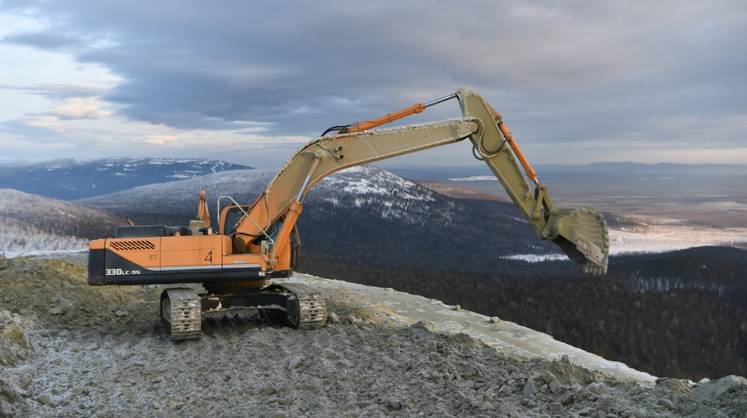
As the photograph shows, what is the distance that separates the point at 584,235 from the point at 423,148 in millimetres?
3548

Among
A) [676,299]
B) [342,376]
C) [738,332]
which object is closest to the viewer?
[342,376]

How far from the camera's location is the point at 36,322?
44.7 ft

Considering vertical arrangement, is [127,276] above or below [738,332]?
above

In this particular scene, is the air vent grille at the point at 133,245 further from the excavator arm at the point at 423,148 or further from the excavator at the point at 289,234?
the excavator arm at the point at 423,148

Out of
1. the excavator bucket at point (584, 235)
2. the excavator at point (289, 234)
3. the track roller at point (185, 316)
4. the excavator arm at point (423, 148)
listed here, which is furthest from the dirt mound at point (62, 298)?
the excavator bucket at point (584, 235)

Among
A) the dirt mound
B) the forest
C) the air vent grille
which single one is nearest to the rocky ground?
the dirt mound

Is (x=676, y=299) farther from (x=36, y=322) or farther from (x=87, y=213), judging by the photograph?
(x=87, y=213)

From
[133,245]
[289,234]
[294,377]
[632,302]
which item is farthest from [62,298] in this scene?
[632,302]

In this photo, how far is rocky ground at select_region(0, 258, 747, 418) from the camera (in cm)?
772

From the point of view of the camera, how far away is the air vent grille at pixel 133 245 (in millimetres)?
12326

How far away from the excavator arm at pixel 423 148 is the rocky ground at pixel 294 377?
2.35m

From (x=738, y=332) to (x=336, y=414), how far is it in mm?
41262

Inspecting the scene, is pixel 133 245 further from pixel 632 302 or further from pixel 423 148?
pixel 632 302

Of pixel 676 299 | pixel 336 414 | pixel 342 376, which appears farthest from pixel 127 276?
pixel 676 299
